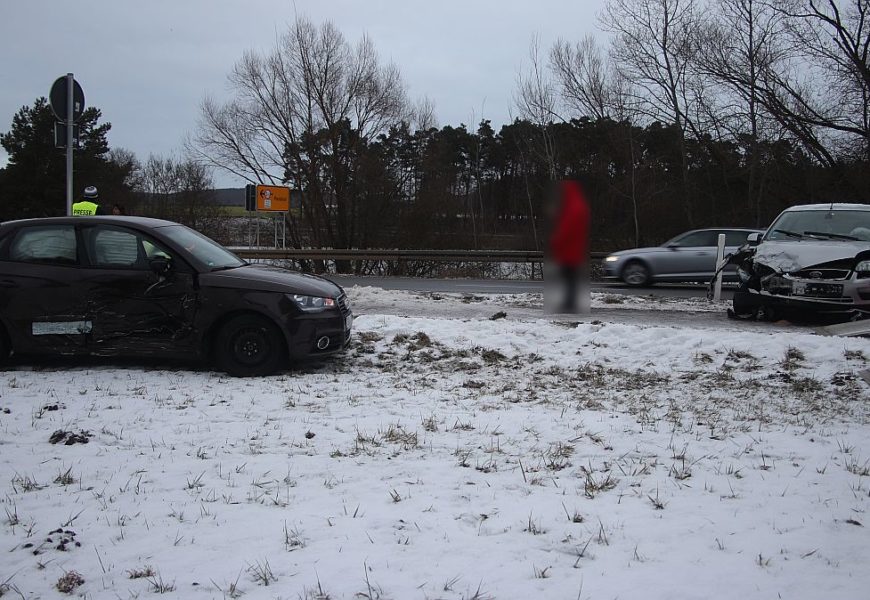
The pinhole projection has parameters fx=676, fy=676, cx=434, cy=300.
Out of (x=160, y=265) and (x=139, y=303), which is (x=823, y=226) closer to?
(x=160, y=265)

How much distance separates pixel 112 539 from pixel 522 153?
3.23 meters

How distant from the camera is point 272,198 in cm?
A: 2700

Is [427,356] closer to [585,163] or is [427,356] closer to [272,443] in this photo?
[272,443]

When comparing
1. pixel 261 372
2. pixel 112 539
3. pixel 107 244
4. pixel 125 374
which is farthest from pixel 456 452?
pixel 107 244

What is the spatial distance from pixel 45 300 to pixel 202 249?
5.52 ft

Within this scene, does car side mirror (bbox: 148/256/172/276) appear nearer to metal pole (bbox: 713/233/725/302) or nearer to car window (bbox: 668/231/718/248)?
car window (bbox: 668/231/718/248)

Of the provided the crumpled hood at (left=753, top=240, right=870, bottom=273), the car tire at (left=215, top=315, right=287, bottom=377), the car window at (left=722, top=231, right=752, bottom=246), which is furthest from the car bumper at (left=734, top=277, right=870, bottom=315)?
the car tire at (left=215, top=315, right=287, bottom=377)

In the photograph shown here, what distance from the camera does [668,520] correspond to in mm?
3867

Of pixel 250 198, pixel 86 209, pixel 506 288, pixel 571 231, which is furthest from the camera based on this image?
pixel 250 198

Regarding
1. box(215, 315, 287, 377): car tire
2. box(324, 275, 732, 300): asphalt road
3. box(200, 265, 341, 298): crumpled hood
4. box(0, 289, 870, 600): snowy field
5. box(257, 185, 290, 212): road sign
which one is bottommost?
box(0, 289, 870, 600): snowy field

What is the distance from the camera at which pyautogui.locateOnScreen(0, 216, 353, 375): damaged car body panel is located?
7.15 meters

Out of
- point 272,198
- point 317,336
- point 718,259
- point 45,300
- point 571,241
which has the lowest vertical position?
point 317,336

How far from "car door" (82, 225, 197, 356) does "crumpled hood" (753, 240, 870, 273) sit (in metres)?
8.28

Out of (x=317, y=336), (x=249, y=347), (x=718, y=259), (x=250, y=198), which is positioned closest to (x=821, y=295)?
(x=718, y=259)
